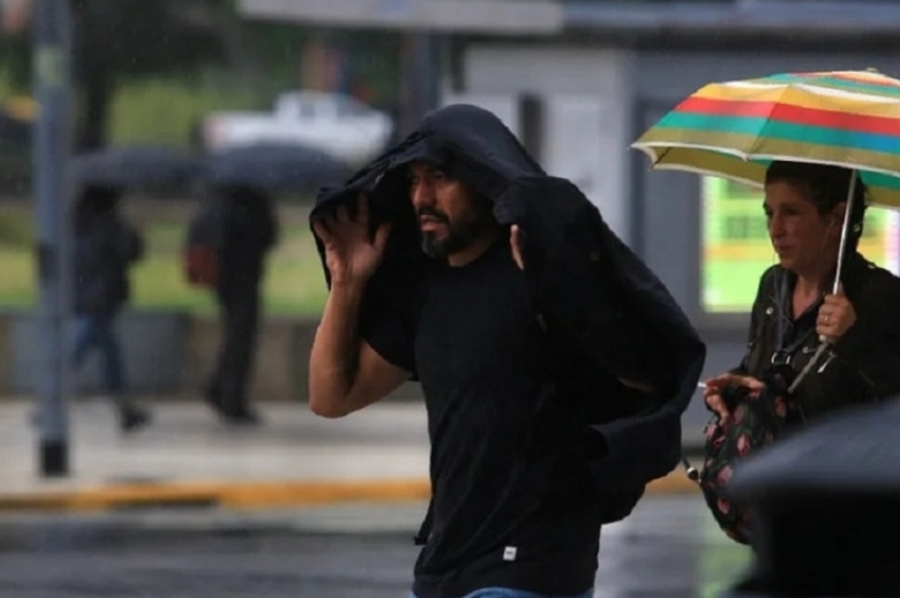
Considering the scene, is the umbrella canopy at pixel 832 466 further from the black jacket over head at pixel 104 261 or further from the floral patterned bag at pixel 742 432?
the black jacket over head at pixel 104 261

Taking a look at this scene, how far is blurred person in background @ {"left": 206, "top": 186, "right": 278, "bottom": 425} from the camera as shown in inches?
647

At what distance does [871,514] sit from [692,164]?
295 cm

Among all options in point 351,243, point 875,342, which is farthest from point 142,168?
point 875,342

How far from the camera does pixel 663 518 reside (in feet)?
42.6

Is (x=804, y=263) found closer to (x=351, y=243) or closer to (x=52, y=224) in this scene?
(x=351, y=243)

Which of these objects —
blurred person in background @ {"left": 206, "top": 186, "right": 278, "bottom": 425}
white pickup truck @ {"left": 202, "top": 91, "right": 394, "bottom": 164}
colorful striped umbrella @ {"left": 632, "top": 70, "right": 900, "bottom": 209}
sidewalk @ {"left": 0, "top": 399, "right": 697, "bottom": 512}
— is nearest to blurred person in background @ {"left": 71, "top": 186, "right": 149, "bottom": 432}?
sidewalk @ {"left": 0, "top": 399, "right": 697, "bottom": 512}

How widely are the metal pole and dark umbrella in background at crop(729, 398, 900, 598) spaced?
11.8 metres

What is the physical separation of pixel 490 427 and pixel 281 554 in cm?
719

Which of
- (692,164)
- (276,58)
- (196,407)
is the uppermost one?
(692,164)

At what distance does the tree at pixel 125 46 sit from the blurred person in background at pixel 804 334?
14685 millimetres

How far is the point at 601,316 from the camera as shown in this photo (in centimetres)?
446

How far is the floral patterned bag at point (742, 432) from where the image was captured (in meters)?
4.59

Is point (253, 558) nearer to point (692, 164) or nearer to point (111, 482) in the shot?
point (111, 482)

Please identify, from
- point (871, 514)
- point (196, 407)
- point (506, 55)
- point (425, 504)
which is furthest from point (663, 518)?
point (871, 514)
